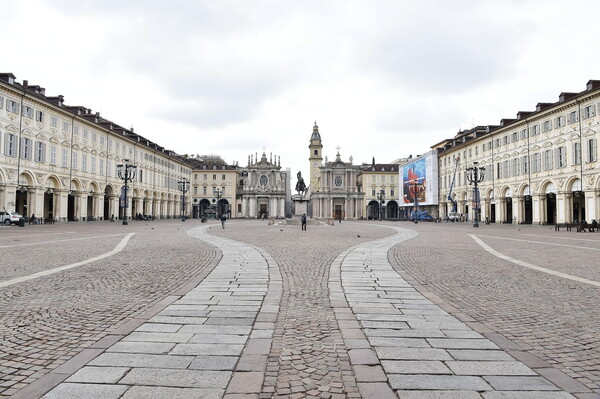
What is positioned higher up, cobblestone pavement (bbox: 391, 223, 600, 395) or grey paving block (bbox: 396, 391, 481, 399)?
→ grey paving block (bbox: 396, 391, 481, 399)

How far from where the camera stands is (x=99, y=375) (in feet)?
12.5

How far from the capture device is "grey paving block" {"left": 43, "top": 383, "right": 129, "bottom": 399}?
133 inches

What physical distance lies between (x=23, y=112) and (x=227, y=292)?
41.8 metres

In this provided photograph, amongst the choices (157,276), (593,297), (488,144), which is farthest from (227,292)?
(488,144)

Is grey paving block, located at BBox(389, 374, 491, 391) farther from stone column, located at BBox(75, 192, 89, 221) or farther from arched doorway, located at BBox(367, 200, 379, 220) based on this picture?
arched doorway, located at BBox(367, 200, 379, 220)

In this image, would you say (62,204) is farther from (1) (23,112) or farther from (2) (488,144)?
(2) (488,144)

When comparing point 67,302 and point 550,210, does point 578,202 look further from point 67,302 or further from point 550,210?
point 67,302

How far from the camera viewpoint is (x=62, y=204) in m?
45.5

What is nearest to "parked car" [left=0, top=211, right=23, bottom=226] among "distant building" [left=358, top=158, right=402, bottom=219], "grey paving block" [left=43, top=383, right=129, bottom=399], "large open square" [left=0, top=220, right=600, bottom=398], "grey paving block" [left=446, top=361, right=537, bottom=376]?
"large open square" [left=0, top=220, right=600, bottom=398]

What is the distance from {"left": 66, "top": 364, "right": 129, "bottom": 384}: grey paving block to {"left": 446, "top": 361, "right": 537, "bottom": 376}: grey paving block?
324cm

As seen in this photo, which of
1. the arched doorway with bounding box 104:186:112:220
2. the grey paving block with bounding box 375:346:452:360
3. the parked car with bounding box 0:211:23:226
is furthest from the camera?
the arched doorway with bounding box 104:186:112:220

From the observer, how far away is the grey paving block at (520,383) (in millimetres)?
3590

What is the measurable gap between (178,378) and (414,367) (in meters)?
2.30

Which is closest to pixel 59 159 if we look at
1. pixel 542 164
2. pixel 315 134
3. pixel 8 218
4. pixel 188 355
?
pixel 8 218
